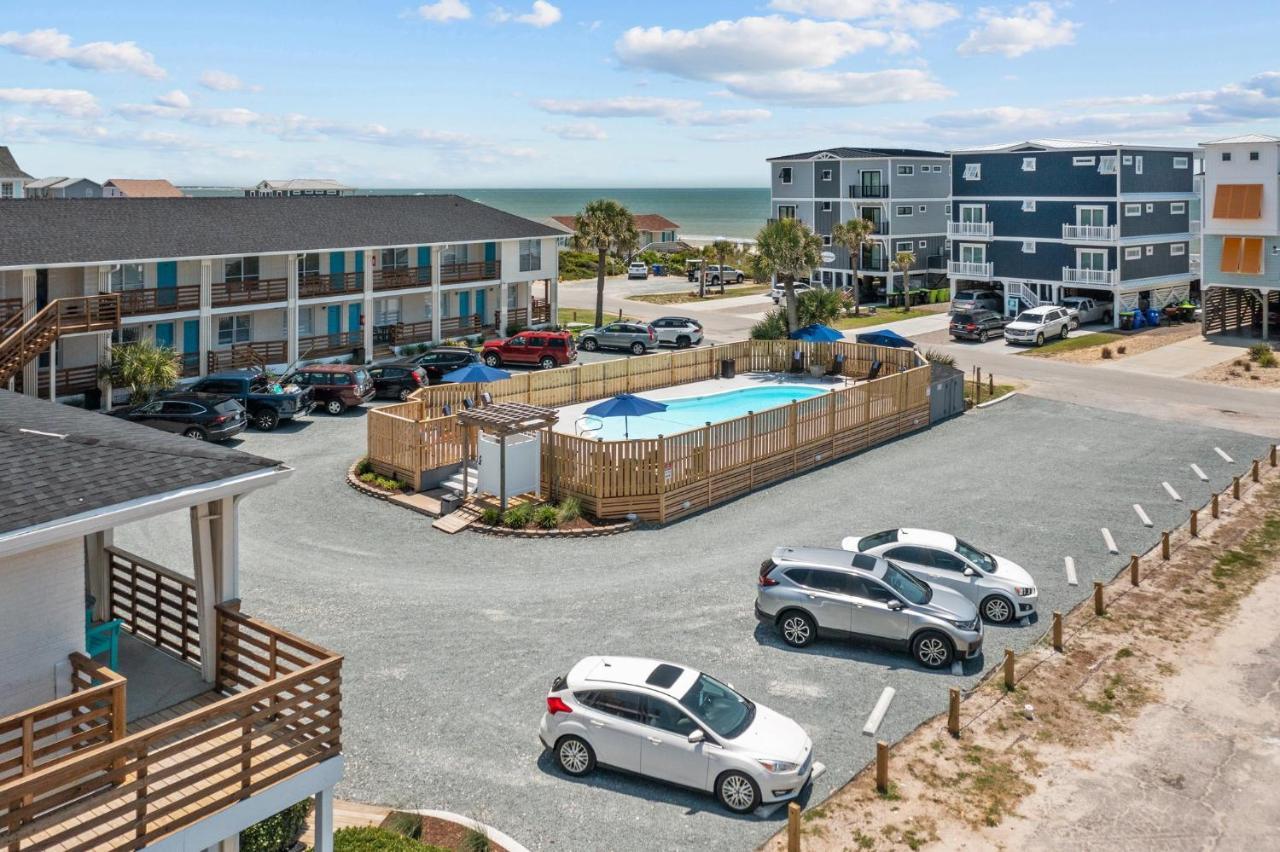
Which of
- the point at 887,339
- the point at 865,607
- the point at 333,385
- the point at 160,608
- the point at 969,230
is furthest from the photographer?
the point at 969,230

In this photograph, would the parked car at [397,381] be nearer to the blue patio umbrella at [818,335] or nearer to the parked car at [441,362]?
the parked car at [441,362]

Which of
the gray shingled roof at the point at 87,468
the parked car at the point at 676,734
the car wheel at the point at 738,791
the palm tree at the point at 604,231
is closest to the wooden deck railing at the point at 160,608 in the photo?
the gray shingled roof at the point at 87,468

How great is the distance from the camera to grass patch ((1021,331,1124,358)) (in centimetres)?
5494

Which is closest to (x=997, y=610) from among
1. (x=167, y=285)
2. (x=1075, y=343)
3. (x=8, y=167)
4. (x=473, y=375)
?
(x=473, y=375)

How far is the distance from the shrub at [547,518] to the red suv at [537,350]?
22.2 meters

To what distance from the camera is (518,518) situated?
27297 mm

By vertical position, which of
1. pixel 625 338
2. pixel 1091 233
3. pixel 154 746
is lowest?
pixel 154 746

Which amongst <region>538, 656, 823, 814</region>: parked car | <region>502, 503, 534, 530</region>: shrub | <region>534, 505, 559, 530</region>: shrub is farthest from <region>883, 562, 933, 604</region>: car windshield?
<region>502, 503, 534, 530</region>: shrub

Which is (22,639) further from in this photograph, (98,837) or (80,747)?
(98,837)

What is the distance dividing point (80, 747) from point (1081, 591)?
19.6m

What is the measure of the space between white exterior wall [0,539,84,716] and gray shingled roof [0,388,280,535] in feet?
1.72

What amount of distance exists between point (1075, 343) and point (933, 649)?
139ft

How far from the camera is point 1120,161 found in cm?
6056

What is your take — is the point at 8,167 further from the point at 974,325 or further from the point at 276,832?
the point at 276,832
